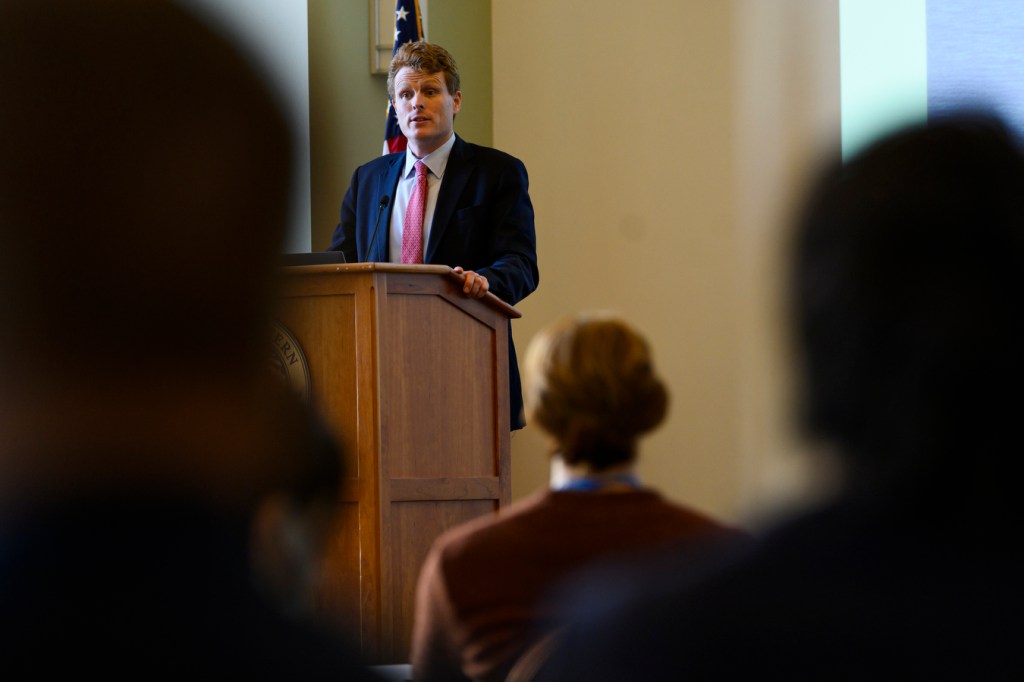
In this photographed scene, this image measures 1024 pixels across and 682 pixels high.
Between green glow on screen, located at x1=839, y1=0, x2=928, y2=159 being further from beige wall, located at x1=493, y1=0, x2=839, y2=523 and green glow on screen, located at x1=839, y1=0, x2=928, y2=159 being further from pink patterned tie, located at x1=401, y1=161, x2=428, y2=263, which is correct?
pink patterned tie, located at x1=401, y1=161, x2=428, y2=263

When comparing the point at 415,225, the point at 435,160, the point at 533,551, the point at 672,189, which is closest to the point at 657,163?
the point at 672,189

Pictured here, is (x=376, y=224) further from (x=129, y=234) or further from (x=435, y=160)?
(x=129, y=234)

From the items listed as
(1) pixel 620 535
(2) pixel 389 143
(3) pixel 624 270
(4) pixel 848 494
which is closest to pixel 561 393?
(1) pixel 620 535

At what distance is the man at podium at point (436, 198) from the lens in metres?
4.94

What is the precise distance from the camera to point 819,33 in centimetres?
642

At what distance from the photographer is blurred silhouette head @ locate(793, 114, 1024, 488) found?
3.14ft

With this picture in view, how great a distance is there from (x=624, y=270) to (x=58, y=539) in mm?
6713

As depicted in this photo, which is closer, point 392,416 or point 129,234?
point 129,234

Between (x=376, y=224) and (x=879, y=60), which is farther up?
(x=879, y=60)

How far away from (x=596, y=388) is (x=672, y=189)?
17.0 feet

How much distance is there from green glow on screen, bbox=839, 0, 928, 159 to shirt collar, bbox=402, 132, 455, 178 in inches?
73.4

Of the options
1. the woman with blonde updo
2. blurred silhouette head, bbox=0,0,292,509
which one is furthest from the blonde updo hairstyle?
blurred silhouette head, bbox=0,0,292,509

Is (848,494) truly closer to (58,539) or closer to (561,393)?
(58,539)

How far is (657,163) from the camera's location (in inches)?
284
